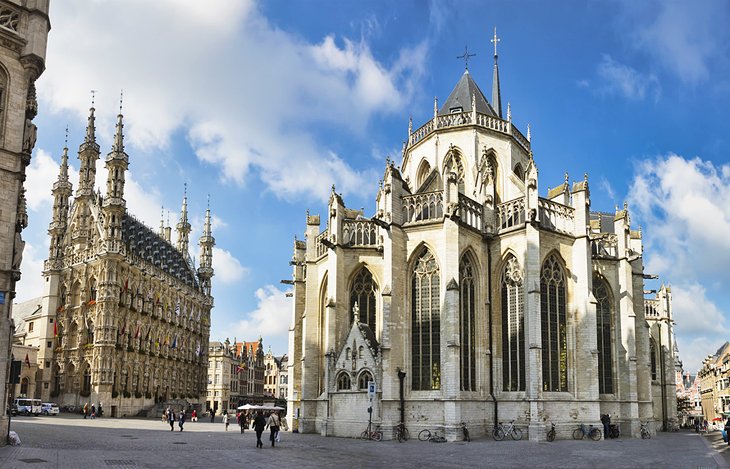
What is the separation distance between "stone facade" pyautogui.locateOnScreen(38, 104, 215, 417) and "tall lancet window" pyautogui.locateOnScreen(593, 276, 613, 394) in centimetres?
4218

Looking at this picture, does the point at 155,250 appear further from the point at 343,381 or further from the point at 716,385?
the point at 716,385

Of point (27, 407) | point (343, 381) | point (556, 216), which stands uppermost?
point (556, 216)

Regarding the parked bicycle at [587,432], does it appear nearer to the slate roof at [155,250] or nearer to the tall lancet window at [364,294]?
the tall lancet window at [364,294]

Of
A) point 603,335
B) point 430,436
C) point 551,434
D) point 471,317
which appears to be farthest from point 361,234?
point 603,335

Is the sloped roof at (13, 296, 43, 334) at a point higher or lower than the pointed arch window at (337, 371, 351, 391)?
higher

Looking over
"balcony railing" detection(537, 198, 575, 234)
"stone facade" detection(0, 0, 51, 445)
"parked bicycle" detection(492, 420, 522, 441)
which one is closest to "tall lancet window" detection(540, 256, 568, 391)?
"balcony railing" detection(537, 198, 575, 234)

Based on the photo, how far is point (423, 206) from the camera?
115ft

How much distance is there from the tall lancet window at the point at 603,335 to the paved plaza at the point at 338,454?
690 centimetres

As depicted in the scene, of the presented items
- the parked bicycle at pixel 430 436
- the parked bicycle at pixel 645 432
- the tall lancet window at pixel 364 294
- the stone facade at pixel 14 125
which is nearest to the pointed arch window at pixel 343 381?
the tall lancet window at pixel 364 294

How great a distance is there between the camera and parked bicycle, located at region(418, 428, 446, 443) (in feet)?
99.9

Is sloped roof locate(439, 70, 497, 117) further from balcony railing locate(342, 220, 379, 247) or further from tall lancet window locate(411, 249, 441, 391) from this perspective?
tall lancet window locate(411, 249, 441, 391)

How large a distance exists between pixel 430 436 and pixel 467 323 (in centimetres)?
634

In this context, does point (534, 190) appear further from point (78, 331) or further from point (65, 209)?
point (65, 209)

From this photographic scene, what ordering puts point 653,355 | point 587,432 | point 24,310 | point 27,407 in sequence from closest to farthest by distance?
point 587,432 → point 27,407 → point 653,355 → point 24,310
